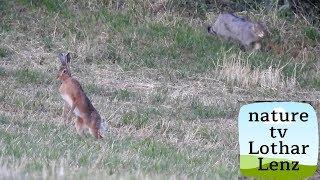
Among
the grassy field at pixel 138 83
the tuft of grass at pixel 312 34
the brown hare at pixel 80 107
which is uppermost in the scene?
the brown hare at pixel 80 107

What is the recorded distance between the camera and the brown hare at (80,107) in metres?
9.90

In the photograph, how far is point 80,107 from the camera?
10.1m

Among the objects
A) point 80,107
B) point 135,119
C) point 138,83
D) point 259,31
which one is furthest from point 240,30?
point 80,107

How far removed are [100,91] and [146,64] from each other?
1824 millimetres

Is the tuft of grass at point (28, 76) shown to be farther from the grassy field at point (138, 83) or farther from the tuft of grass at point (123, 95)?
the tuft of grass at point (123, 95)

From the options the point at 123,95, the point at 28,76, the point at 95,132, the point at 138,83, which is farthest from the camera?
A: the point at 138,83

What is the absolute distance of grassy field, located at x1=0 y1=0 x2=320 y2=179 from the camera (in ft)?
27.9

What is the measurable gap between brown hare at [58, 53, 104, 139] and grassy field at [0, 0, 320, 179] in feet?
0.52

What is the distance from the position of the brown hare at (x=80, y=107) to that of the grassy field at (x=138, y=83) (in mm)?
159

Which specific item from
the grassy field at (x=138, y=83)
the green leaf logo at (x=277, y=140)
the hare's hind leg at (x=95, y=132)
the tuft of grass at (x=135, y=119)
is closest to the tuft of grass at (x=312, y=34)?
the grassy field at (x=138, y=83)

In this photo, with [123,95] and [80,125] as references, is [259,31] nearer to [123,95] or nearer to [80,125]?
[123,95]

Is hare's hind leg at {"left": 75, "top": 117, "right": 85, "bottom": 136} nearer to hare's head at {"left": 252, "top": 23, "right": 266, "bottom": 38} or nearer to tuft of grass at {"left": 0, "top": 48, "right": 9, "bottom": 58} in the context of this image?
tuft of grass at {"left": 0, "top": 48, "right": 9, "bottom": 58}

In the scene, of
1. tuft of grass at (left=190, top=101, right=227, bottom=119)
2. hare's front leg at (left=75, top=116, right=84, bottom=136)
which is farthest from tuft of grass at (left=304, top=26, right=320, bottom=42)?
hare's front leg at (left=75, top=116, right=84, bottom=136)

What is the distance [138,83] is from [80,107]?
425 centimetres
